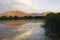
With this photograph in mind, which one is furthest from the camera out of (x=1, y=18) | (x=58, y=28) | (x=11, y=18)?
(x=11, y=18)

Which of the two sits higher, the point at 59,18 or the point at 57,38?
the point at 59,18

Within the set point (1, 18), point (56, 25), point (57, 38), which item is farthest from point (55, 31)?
Answer: point (1, 18)

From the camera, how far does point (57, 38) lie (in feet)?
65.3

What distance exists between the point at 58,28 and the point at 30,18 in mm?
88100

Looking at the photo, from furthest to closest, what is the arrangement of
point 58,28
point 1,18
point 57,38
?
point 1,18, point 58,28, point 57,38

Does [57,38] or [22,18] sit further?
[22,18]

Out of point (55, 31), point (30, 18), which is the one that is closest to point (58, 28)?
point (55, 31)

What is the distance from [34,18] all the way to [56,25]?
90902mm

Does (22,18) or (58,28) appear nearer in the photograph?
(58,28)

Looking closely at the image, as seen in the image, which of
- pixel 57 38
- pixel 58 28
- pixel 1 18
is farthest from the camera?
pixel 1 18

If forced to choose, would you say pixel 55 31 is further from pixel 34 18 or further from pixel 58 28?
→ pixel 34 18

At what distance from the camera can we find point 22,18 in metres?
112

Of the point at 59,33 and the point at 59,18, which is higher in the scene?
the point at 59,18

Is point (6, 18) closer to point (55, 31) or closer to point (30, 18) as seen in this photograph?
point (30, 18)
